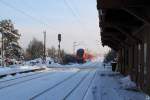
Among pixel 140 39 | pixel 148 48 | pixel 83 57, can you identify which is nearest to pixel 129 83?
pixel 140 39

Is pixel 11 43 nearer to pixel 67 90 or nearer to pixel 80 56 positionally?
pixel 80 56

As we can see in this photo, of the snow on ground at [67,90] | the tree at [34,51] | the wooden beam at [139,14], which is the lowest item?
the snow on ground at [67,90]

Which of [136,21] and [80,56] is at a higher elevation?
[80,56]

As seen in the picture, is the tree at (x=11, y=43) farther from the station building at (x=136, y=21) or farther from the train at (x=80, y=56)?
the station building at (x=136, y=21)

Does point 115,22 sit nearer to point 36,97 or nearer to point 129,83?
point 129,83

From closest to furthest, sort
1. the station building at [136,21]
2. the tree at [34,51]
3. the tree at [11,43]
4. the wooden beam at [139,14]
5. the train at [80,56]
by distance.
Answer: the station building at [136,21], the wooden beam at [139,14], the train at [80,56], the tree at [11,43], the tree at [34,51]

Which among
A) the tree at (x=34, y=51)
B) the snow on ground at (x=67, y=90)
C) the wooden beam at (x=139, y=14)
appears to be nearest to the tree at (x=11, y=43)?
the tree at (x=34, y=51)

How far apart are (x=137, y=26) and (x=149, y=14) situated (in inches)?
240

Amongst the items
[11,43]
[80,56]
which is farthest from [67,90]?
[11,43]

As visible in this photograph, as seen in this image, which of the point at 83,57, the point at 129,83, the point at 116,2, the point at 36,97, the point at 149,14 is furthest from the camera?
the point at 83,57

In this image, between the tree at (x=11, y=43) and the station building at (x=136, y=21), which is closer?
the station building at (x=136, y=21)

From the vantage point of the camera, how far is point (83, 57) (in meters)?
104

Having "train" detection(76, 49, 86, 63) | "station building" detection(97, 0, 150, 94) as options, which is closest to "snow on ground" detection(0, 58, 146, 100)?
"station building" detection(97, 0, 150, 94)

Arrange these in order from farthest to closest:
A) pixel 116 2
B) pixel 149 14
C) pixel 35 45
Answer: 1. pixel 35 45
2. pixel 149 14
3. pixel 116 2
